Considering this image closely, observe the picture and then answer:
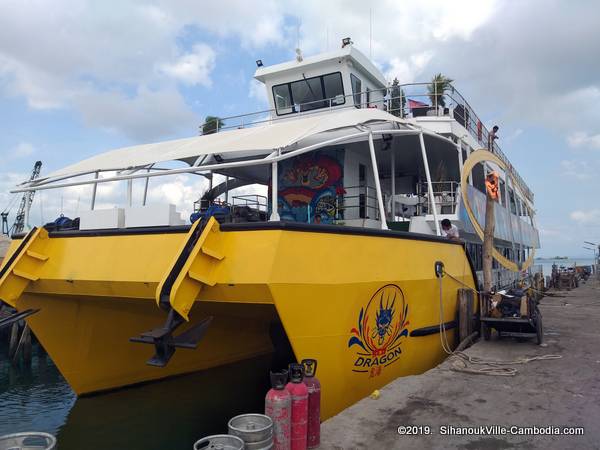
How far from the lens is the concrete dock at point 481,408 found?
420 cm

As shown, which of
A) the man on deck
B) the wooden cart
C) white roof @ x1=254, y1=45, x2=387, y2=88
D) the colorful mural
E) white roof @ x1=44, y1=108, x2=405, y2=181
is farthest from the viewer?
white roof @ x1=254, y1=45, x2=387, y2=88

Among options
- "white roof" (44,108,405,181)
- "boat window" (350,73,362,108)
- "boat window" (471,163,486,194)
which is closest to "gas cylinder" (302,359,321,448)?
"white roof" (44,108,405,181)

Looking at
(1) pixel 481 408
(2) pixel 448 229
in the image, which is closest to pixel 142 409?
(1) pixel 481 408

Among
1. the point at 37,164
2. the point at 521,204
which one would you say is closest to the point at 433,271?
the point at 521,204

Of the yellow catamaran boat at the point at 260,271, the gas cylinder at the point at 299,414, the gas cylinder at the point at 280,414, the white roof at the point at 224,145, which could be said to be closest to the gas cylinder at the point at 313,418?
the gas cylinder at the point at 299,414

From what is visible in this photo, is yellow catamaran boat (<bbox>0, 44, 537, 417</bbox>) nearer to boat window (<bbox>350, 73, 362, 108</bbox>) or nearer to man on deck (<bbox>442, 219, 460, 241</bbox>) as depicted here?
man on deck (<bbox>442, 219, 460, 241</bbox>)

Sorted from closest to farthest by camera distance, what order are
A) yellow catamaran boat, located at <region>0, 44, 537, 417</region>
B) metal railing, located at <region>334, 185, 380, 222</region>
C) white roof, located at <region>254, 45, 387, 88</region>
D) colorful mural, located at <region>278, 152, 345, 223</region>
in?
yellow catamaran boat, located at <region>0, 44, 537, 417</region>
metal railing, located at <region>334, 185, 380, 222</region>
colorful mural, located at <region>278, 152, 345, 223</region>
white roof, located at <region>254, 45, 387, 88</region>

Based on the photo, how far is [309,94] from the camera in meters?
11.7

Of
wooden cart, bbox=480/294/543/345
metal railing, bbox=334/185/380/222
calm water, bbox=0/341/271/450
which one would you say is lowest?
calm water, bbox=0/341/271/450

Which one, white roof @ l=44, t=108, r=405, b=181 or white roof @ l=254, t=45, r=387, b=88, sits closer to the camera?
white roof @ l=44, t=108, r=405, b=181

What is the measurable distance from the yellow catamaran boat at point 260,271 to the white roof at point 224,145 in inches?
1.9

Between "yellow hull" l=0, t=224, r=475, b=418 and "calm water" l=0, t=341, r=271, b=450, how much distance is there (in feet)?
1.34

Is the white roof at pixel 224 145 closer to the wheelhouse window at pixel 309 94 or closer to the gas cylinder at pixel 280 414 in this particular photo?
the gas cylinder at pixel 280 414

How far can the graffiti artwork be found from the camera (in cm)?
584
